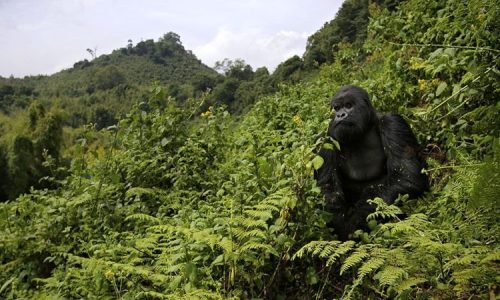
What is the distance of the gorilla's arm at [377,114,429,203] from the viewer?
289cm

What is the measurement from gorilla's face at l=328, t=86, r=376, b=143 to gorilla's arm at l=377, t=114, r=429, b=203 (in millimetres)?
173

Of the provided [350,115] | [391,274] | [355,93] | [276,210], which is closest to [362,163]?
[350,115]

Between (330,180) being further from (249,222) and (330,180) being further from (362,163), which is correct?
(249,222)

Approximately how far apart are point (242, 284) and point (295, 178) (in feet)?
2.13

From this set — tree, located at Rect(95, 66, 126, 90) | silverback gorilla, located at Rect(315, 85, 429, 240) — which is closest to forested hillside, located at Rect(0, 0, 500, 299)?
silverback gorilla, located at Rect(315, 85, 429, 240)

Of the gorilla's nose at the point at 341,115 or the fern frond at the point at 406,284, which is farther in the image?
the gorilla's nose at the point at 341,115

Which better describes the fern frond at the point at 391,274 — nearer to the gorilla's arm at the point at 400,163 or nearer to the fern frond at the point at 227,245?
the fern frond at the point at 227,245

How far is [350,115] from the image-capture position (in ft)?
9.78

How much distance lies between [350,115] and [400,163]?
46 centimetres

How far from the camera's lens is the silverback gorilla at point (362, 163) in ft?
9.52

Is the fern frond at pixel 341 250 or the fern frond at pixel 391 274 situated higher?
the fern frond at pixel 341 250

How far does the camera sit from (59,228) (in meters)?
4.20

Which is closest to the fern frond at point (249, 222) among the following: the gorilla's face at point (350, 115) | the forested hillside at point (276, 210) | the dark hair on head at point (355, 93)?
the forested hillside at point (276, 210)

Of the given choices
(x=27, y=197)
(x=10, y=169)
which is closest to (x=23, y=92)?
(x=10, y=169)
